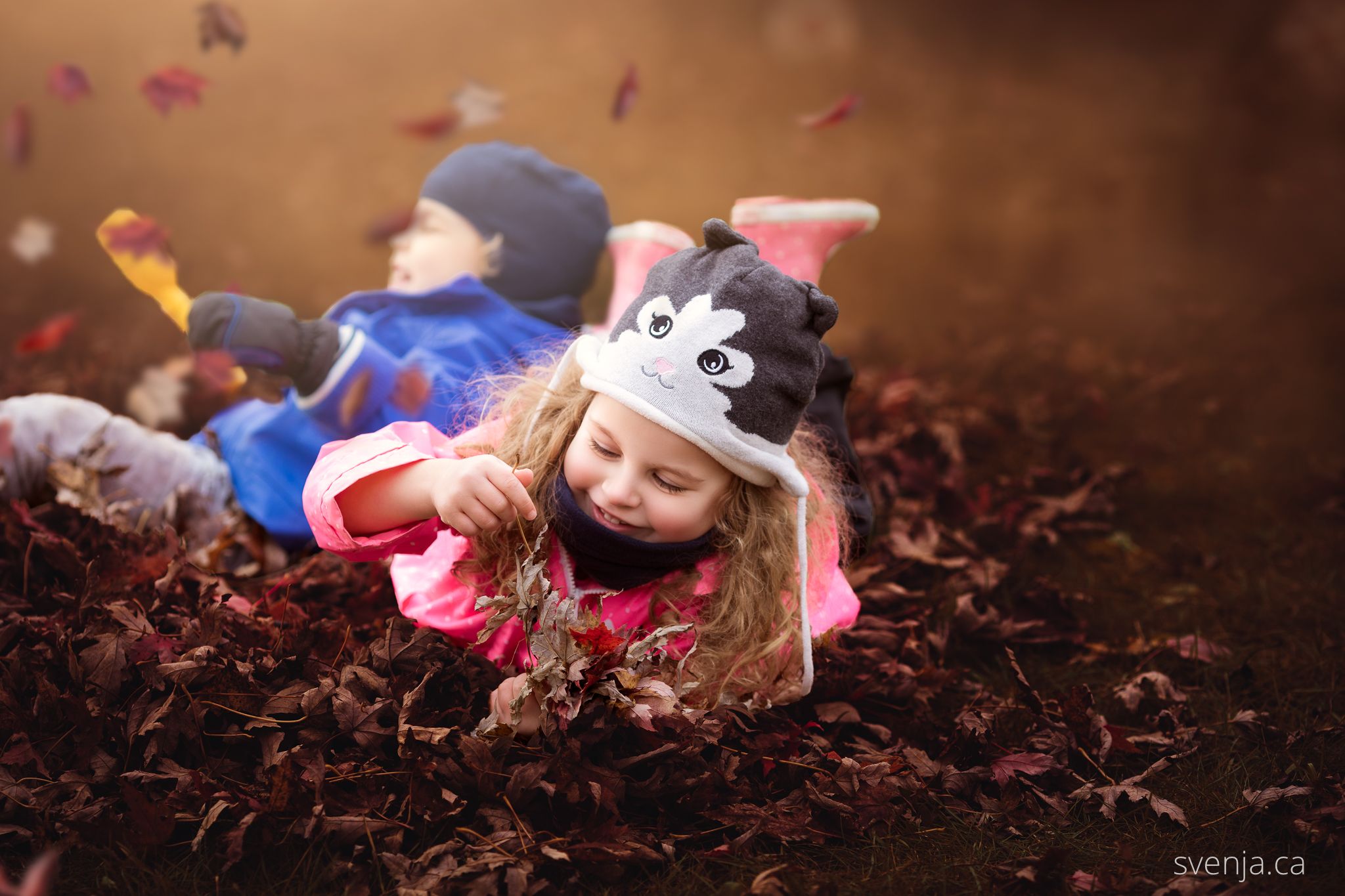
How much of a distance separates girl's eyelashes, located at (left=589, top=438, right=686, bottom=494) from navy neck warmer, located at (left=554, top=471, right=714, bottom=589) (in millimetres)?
117

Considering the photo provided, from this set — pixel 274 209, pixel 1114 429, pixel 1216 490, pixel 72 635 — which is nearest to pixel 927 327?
pixel 1114 429

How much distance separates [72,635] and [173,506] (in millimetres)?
797

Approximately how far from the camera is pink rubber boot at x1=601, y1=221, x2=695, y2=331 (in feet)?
10.0

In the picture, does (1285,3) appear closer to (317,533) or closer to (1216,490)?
(1216,490)

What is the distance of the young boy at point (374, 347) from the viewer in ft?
8.96

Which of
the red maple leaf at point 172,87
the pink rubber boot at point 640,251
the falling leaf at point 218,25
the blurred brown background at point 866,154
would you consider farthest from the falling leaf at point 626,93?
the pink rubber boot at point 640,251

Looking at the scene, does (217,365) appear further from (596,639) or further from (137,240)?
(596,639)

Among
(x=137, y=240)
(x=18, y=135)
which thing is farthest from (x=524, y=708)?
(x=18, y=135)

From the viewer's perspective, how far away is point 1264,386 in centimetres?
565

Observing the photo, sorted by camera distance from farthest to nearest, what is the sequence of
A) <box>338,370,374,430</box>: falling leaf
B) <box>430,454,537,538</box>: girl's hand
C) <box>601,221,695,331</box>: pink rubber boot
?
<box>601,221,695,331</box>: pink rubber boot → <box>338,370,374,430</box>: falling leaf → <box>430,454,537,538</box>: girl's hand

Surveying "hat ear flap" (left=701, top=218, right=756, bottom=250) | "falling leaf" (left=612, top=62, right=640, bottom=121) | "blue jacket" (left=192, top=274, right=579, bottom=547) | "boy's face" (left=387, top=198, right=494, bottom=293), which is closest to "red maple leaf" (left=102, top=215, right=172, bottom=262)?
"blue jacket" (left=192, top=274, right=579, bottom=547)

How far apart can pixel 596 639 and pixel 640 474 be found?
1.12 ft

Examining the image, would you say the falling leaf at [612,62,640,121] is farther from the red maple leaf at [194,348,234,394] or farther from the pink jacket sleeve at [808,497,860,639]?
the pink jacket sleeve at [808,497,860,639]

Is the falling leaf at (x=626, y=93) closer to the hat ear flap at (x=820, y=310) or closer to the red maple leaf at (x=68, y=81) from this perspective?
the red maple leaf at (x=68, y=81)
